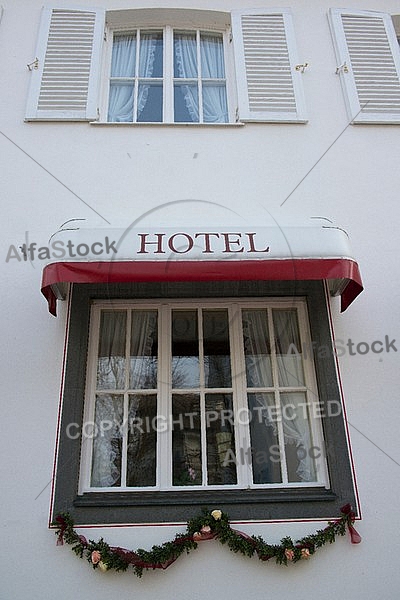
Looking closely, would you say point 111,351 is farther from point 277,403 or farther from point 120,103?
point 120,103

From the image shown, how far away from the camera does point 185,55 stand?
6.11 meters

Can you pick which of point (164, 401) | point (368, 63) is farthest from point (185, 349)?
point (368, 63)

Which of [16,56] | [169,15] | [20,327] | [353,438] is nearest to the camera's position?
[353,438]

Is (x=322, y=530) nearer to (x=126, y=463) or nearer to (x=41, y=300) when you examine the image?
(x=126, y=463)

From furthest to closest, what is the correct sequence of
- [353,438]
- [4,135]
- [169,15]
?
[169,15] < [4,135] < [353,438]

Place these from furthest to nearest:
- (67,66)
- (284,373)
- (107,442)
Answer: (67,66) < (284,373) < (107,442)

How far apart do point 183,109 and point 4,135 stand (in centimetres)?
193

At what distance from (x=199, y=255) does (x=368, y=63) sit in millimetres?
3592

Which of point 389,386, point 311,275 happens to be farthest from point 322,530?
point 311,275

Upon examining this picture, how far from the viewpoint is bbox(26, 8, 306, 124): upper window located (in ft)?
18.2

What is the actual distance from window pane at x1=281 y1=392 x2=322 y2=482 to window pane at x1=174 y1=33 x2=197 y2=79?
3890mm

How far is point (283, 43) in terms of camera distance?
19.4 ft

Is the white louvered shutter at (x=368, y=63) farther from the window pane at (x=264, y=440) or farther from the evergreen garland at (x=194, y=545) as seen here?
the evergreen garland at (x=194, y=545)

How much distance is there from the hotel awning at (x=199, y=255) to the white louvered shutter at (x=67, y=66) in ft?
6.67
